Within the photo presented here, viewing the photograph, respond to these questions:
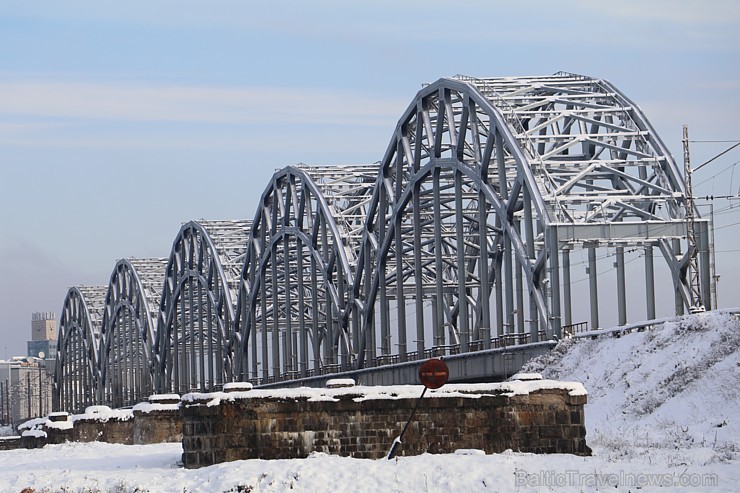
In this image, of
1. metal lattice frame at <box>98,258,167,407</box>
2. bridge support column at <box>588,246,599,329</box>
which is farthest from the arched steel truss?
metal lattice frame at <box>98,258,167,407</box>

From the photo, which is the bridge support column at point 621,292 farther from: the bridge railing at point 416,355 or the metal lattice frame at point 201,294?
the metal lattice frame at point 201,294

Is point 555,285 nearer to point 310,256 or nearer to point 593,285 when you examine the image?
point 593,285

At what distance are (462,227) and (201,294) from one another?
7607cm

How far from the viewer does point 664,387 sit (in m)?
45.7

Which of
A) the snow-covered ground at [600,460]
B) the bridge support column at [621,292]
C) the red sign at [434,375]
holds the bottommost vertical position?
the snow-covered ground at [600,460]

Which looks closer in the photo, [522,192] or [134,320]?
[522,192]

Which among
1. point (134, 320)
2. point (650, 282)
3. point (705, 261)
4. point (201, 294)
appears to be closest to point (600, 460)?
point (705, 261)

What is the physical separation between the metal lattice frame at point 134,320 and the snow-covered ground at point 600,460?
406 feet

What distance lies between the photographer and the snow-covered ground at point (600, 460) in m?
30.3

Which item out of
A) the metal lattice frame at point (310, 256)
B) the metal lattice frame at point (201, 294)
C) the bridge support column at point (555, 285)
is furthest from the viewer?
the metal lattice frame at point (201, 294)

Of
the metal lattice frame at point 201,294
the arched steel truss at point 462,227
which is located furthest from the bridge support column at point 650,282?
the metal lattice frame at point 201,294

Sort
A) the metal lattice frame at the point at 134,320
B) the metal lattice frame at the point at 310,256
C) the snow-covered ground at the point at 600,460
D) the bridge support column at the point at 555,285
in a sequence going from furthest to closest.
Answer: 1. the metal lattice frame at the point at 134,320
2. the metal lattice frame at the point at 310,256
3. the bridge support column at the point at 555,285
4. the snow-covered ground at the point at 600,460

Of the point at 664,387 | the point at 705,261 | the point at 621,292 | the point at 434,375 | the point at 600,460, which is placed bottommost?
the point at 600,460

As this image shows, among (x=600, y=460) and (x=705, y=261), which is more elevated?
(x=705, y=261)
